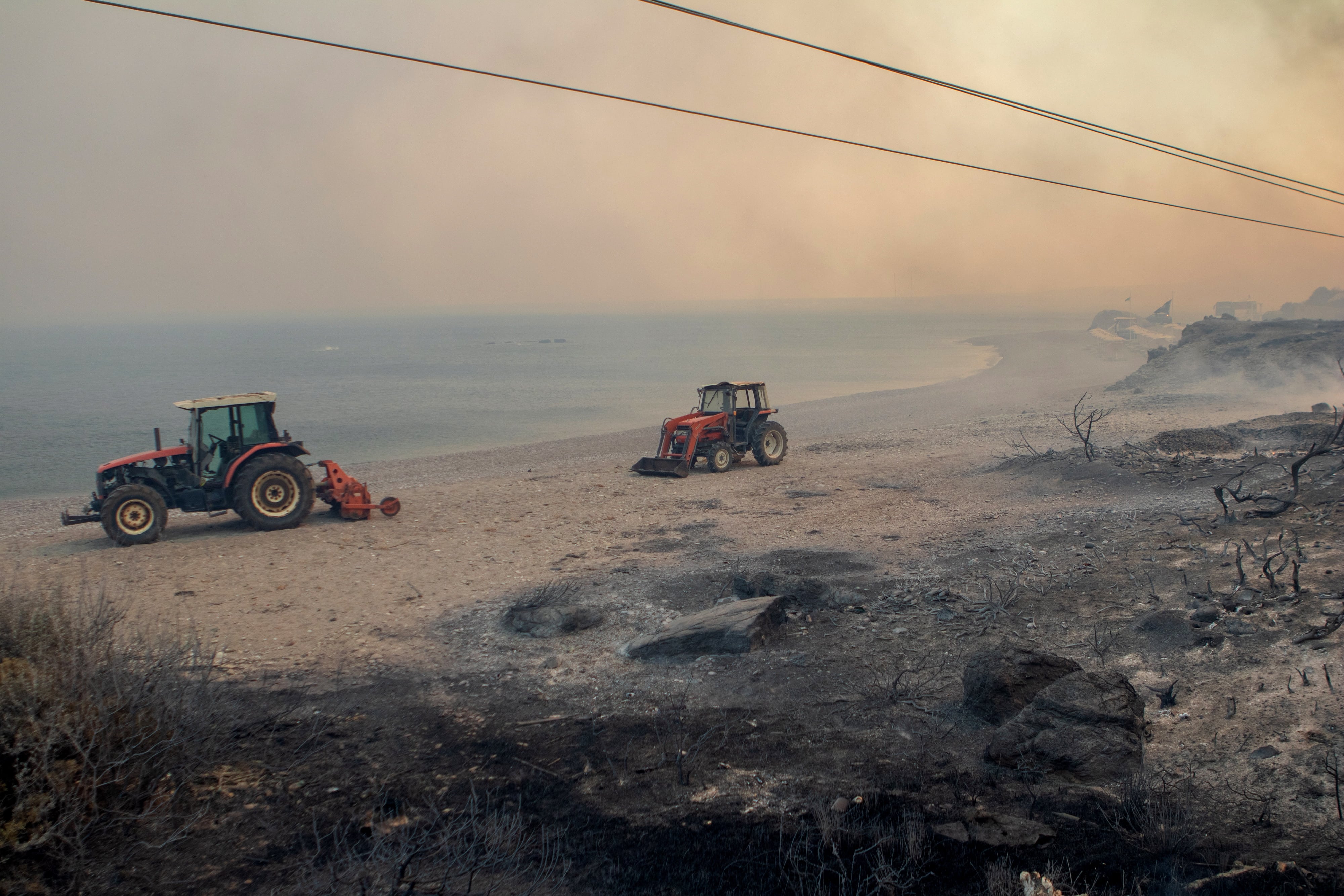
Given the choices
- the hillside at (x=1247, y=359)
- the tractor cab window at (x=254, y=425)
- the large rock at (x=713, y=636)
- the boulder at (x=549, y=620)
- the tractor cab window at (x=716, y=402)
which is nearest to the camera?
the large rock at (x=713, y=636)

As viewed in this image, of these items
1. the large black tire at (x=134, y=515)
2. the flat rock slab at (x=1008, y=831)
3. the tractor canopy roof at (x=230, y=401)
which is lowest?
the flat rock slab at (x=1008, y=831)

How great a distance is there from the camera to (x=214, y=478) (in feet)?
39.7

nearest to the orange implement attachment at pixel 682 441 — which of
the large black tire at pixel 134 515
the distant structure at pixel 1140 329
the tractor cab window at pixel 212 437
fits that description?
the tractor cab window at pixel 212 437

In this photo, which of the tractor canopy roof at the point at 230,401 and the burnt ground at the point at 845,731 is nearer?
the burnt ground at the point at 845,731

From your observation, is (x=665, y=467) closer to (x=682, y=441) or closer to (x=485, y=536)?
(x=682, y=441)

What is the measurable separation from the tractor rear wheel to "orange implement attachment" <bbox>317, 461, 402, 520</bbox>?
6.98 m

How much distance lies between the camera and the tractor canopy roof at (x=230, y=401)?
11875 mm

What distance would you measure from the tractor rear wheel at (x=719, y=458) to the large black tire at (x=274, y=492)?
8.36 meters

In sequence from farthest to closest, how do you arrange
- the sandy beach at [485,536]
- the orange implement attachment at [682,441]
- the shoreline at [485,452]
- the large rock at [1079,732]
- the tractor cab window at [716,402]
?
the shoreline at [485,452] → the tractor cab window at [716,402] → the orange implement attachment at [682,441] → the sandy beach at [485,536] → the large rock at [1079,732]

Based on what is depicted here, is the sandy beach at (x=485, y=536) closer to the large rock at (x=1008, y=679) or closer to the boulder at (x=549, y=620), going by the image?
the boulder at (x=549, y=620)

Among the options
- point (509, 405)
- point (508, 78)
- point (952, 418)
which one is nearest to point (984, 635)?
point (508, 78)

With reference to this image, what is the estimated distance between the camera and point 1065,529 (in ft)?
34.3

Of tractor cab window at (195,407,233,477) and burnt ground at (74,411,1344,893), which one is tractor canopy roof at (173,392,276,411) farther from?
burnt ground at (74,411,1344,893)

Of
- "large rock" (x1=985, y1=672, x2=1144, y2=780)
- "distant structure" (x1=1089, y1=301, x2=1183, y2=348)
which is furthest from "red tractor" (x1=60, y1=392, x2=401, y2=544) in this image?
"distant structure" (x1=1089, y1=301, x2=1183, y2=348)
